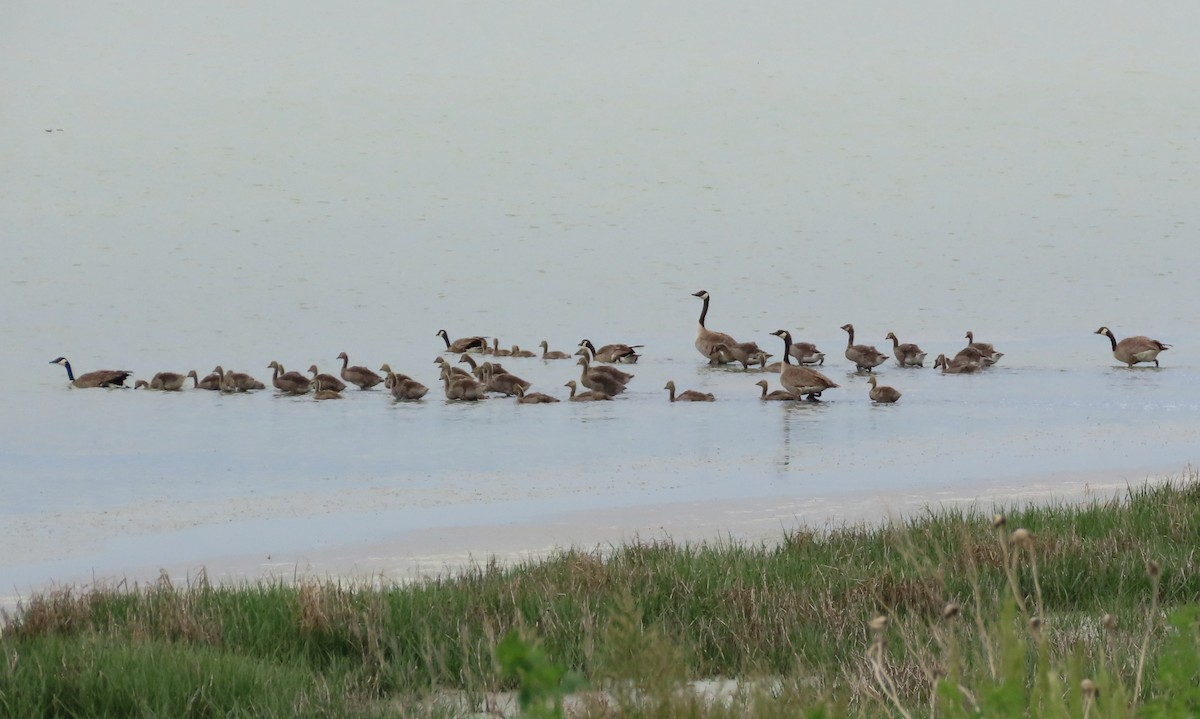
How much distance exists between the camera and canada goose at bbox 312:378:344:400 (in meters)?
21.5

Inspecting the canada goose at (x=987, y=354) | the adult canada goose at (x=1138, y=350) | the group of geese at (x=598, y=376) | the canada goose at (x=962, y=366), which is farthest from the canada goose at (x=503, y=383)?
the adult canada goose at (x=1138, y=350)

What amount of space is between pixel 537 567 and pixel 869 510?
4475 mm

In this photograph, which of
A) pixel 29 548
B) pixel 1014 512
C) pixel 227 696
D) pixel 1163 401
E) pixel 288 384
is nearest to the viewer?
pixel 227 696

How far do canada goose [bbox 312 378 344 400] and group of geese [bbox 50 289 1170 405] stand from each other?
2 centimetres

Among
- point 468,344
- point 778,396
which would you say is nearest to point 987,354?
point 778,396

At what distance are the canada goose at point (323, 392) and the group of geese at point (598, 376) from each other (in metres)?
0.02

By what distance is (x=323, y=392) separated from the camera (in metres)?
21.7

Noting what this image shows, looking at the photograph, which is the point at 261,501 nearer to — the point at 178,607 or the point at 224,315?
the point at 178,607

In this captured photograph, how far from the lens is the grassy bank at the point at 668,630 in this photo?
479cm

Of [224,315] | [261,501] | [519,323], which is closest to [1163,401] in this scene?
[261,501]

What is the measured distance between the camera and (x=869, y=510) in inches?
454

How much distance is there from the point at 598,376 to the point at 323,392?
434 centimetres

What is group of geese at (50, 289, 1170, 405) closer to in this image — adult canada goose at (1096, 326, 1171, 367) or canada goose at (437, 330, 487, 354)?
adult canada goose at (1096, 326, 1171, 367)

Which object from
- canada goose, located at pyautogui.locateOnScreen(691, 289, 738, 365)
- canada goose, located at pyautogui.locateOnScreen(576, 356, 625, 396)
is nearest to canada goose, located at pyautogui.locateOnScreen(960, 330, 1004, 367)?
canada goose, located at pyautogui.locateOnScreen(691, 289, 738, 365)
